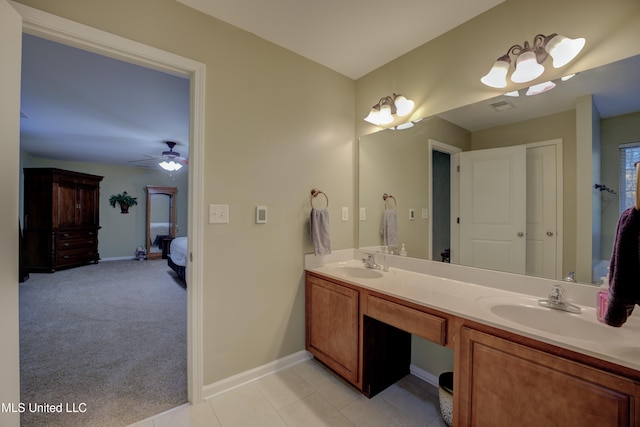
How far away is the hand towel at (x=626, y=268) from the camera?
0.80m

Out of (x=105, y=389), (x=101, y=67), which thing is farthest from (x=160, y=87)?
(x=105, y=389)

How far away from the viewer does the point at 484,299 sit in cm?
138

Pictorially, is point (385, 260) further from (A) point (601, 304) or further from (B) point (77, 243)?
(B) point (77, 243)

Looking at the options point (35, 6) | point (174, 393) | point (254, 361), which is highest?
point (35, 6)

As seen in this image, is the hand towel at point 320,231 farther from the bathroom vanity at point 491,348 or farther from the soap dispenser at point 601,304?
the soap dispenser at point 601,304

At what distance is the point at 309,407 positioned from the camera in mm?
1644

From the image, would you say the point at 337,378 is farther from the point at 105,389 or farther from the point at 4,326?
the point at 4,326

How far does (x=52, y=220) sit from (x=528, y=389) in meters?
7.37

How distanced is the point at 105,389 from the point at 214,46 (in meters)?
2.43

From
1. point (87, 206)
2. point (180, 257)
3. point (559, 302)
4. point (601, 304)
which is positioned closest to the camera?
point (601, 304)

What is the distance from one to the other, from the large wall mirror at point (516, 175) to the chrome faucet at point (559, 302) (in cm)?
15

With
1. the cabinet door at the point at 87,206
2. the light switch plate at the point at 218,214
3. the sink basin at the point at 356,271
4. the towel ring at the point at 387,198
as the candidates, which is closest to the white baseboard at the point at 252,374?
the sink basin at the point at 356,271

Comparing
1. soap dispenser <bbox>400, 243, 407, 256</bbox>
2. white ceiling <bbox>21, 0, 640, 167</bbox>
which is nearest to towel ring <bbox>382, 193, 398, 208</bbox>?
soap dispenser <bbox>400, 243, 407, 256</bbox>

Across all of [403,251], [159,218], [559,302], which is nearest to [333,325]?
[403,251]
